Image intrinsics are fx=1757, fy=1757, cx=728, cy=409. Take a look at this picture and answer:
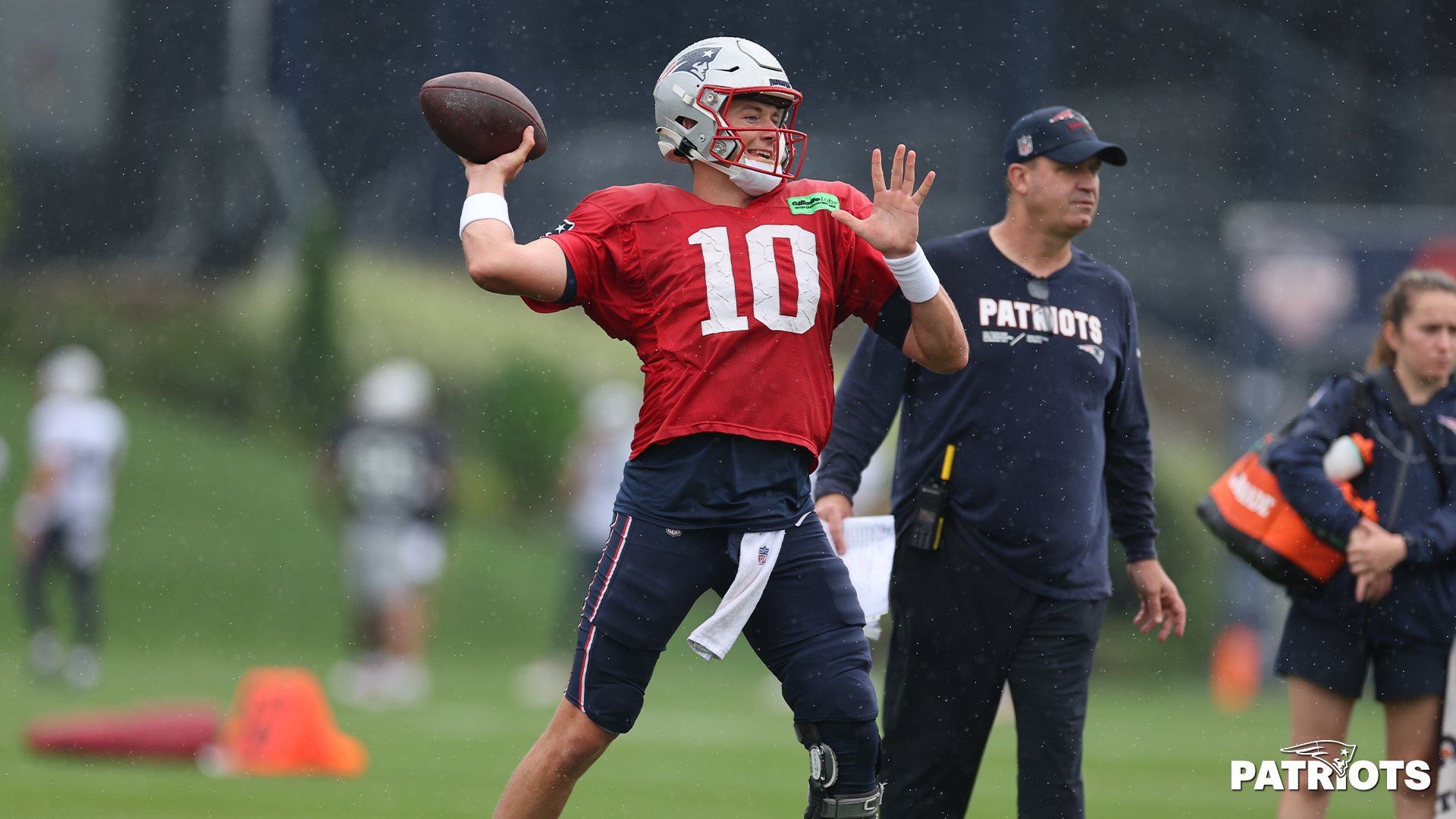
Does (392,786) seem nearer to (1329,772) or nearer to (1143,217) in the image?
(1329,772)

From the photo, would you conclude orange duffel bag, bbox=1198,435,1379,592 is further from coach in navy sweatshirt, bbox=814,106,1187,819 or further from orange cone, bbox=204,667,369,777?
orange cone, bbox=204,667,369,777

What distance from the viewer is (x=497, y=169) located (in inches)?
159

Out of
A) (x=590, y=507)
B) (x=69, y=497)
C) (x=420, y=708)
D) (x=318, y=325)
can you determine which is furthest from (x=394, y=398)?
(x=318, y=325)

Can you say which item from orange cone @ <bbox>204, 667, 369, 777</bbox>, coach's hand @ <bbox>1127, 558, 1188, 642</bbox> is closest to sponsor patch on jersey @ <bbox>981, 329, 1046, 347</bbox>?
coach's hand @ <bbox>1127, 558, 1188, 642</bbox>

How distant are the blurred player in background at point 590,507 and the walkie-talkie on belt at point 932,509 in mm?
6937

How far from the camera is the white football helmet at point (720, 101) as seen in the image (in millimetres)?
4062

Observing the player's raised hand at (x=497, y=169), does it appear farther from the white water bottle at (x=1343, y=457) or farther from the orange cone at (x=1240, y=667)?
the orange cone at (x=1240, y=667)

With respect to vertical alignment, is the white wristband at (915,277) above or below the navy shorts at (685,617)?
above

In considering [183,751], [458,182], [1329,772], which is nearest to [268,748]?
[183,751]

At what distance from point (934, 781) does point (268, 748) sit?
3.83m

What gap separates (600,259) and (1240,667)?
32.3ft

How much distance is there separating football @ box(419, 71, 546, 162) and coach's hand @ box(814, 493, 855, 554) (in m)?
1.28

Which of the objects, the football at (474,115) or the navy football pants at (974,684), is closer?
the football at (474,115)

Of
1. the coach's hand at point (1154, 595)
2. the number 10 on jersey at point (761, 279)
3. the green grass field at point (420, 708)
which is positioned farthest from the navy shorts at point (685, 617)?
the green grass field at point (420, 708)
